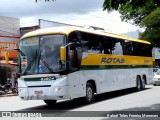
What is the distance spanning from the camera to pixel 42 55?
→ 47.9 ft

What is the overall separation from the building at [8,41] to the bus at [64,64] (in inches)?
567

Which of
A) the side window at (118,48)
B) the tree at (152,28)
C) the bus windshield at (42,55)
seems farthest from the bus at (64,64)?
the tree at (152,28)

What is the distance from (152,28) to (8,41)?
2080 cm

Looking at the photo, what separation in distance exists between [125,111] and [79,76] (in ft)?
11.2

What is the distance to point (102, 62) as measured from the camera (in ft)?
58.0

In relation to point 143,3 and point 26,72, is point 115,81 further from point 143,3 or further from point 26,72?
point 143,3

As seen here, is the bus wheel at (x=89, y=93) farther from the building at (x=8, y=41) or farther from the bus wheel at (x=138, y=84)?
the building at (x=8, y=41)

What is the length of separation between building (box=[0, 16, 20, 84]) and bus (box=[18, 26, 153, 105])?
1440 centimetres

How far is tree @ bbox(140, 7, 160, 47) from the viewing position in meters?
43.8

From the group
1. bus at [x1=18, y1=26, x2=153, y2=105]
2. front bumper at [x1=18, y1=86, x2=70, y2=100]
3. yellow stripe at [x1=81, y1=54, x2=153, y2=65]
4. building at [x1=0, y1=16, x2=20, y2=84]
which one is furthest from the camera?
building at [x1=0, y1=16, x2=20, y2=84]

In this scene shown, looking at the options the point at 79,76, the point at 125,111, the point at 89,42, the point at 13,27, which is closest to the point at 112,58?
the point at 89,42

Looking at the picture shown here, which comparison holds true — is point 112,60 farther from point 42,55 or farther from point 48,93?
point 48,93

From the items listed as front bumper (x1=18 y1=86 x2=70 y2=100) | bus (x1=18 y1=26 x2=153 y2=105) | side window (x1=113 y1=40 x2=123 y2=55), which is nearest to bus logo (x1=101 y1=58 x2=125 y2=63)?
bus (x1=18 y1=26 x2=153 y2=105)

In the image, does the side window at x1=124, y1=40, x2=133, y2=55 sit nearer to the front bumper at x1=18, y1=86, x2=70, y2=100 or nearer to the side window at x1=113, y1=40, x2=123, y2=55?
the side window at x1=113, y1=40, x2=123, y2=55
